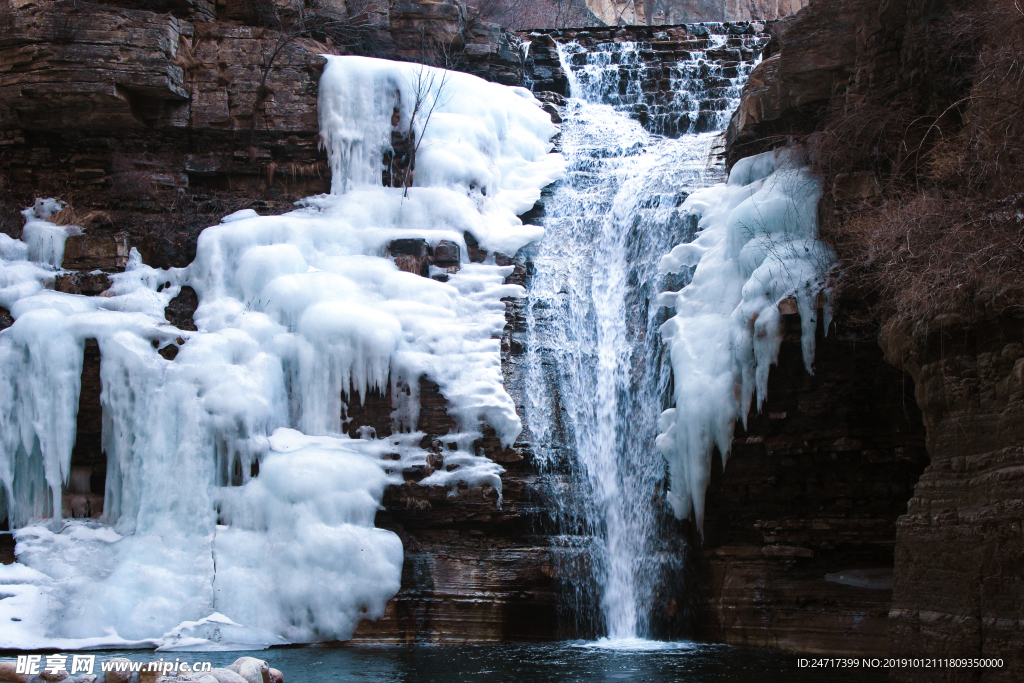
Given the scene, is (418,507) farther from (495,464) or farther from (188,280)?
(188,280)

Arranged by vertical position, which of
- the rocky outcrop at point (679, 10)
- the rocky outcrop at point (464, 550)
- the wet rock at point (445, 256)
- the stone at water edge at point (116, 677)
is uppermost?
the rocky outcrop at point (679, 10)

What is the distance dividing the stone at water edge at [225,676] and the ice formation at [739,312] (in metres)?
5.57

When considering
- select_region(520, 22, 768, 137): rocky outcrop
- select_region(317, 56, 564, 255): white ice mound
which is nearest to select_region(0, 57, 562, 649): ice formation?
select_region(317, 56, 564, 255): white ice mound

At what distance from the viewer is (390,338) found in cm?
1139

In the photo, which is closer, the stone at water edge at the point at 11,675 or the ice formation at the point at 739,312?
the stone at water edge at the point at 11,675

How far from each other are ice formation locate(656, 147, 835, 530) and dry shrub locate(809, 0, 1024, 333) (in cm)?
68

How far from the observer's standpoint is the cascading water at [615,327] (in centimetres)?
1089

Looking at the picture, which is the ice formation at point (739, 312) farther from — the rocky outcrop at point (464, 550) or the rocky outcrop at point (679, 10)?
the rocky outcrop at point (679, 10)

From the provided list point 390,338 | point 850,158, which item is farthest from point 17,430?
point 850,158

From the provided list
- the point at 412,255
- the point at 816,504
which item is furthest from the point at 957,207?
the point at 412,255

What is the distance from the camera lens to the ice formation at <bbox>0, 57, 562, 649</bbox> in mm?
9984

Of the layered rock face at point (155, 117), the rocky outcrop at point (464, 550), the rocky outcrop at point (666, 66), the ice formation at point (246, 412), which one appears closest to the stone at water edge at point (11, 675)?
the ice formation at point (246, 412)

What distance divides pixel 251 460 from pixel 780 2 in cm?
2534

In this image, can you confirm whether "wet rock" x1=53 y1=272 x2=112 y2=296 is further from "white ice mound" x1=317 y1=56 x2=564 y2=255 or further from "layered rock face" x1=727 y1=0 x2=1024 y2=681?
"layered rock face" x1=727 y1=0 x2=1024 y2=681
